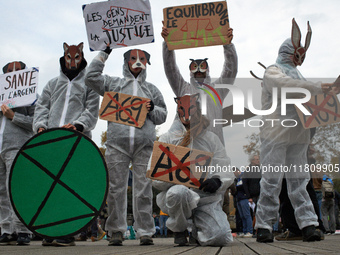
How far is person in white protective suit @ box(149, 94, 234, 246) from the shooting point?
3.92 metres

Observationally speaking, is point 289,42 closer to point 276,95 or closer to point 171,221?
point 276,95

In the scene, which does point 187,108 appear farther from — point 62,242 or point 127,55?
point 62,242

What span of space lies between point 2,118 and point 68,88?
1.40 meters

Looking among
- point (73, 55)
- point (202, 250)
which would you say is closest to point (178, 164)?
point (202, 250)

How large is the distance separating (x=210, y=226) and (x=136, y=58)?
7.18 feet

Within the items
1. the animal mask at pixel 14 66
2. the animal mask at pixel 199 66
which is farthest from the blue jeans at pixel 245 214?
the animal mask at pixel 14 66

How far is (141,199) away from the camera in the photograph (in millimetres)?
4742

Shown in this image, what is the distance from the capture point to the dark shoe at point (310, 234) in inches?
168

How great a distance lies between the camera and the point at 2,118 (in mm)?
5879

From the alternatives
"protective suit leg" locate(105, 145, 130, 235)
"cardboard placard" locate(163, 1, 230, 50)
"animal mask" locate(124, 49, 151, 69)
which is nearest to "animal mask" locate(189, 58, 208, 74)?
"cardboard placard" locate(163, 1, 230, 50)

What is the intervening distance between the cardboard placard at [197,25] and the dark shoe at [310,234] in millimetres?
2318

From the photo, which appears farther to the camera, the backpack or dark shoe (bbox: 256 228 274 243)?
the backpack

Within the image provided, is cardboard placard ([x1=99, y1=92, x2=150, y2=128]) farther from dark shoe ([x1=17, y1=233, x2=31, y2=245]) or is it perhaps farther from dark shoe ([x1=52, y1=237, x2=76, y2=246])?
dark shoe ([x1=17, y1=233, x2=31, y2=245])

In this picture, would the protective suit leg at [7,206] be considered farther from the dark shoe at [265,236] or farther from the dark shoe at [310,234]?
the dark shoe at [310,234]
